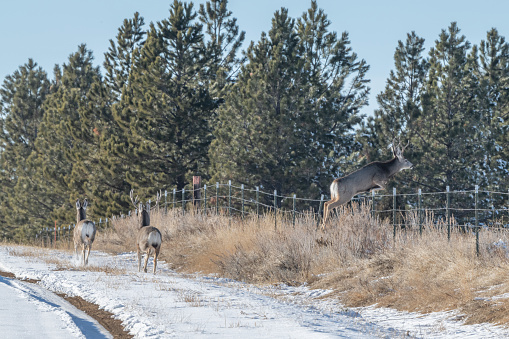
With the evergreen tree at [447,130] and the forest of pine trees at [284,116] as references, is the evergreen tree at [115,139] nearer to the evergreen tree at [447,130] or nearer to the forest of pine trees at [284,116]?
the forest of pine trees at [284,116]

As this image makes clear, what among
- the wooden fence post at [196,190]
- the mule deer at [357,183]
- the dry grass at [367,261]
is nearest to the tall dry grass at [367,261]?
the dry grass at [367,261]

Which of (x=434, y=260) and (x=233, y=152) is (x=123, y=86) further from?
(x=434, y=260)

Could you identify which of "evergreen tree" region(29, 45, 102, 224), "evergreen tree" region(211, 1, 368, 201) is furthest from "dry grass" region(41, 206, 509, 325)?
"evergreen tree" region(29, 45, 102, 224)

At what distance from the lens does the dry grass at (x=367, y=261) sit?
1064 cm

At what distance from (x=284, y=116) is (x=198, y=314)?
2394 cm

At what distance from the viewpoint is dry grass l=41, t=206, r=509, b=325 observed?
10.6 meters

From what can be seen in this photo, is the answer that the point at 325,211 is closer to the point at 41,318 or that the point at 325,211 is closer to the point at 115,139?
the point at 41,318

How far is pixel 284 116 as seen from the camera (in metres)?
33.5

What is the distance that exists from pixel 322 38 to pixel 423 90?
5698 mm

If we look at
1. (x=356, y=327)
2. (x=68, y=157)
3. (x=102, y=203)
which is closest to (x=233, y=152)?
(x=102, y=203)

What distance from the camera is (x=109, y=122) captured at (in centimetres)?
4522

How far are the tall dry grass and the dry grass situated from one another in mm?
14

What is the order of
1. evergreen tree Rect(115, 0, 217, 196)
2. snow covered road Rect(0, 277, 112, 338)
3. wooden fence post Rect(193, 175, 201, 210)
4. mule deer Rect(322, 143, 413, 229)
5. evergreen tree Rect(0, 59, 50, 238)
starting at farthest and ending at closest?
evergreen tree Rect(0, 59, 50, 238), evergreen tree Rect(115, 0, 217, 196), wooden fence post Rect(193, 175, 201, 210), mule deer Rect(322, 143, 413, 229), snow covered road Rect(0, 277, 112, 338)

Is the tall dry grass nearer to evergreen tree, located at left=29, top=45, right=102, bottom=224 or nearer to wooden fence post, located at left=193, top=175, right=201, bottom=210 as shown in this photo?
wooden fence post, located at left=193, top=175, right=201, bottom=210
